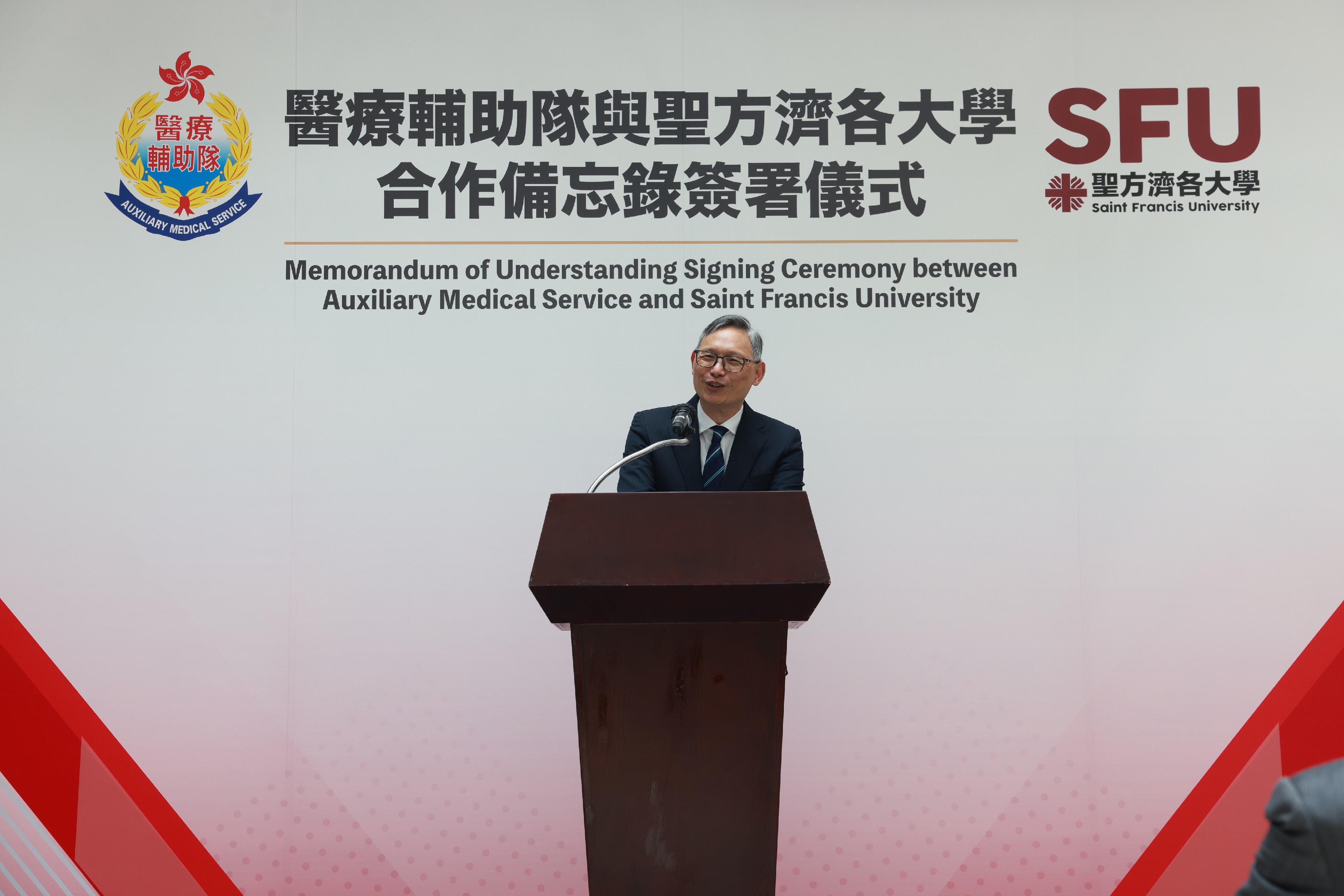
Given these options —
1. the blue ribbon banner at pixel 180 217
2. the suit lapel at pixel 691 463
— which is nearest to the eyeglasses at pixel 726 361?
the suit lapel at pixel 691 463

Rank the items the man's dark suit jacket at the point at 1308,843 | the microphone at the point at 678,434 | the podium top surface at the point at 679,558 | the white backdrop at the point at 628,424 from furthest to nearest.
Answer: the white backdrop at the point at 628,424 < the microphone at the point at 678,434 < the podium top surface at the point at 679,558 < the man's dark suit jacket at the point at 1308,843

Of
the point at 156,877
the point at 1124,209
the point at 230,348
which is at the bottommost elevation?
the point at 156,877

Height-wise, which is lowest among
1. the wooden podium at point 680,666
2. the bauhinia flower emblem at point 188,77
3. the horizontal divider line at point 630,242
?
the wooden podium at point 680,666

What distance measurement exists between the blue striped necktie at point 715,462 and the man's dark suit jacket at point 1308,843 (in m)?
1.54

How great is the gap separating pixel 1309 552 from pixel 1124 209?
118 centimetres

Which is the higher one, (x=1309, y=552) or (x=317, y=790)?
(x=1309, y=552)

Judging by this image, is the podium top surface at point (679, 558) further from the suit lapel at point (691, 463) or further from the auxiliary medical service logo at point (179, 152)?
the auxiliary medical service logo at point (179, 152)

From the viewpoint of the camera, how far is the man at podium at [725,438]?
87.8 inches

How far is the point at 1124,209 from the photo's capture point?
281cm

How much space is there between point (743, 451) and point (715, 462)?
75mm

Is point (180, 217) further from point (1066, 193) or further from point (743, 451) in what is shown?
point (1066, 193)

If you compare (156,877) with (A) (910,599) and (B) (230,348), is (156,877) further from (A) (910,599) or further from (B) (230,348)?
(A) (910,599)

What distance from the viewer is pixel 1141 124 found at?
9.26 ft

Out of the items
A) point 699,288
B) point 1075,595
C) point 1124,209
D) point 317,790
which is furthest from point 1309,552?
point 317,790
